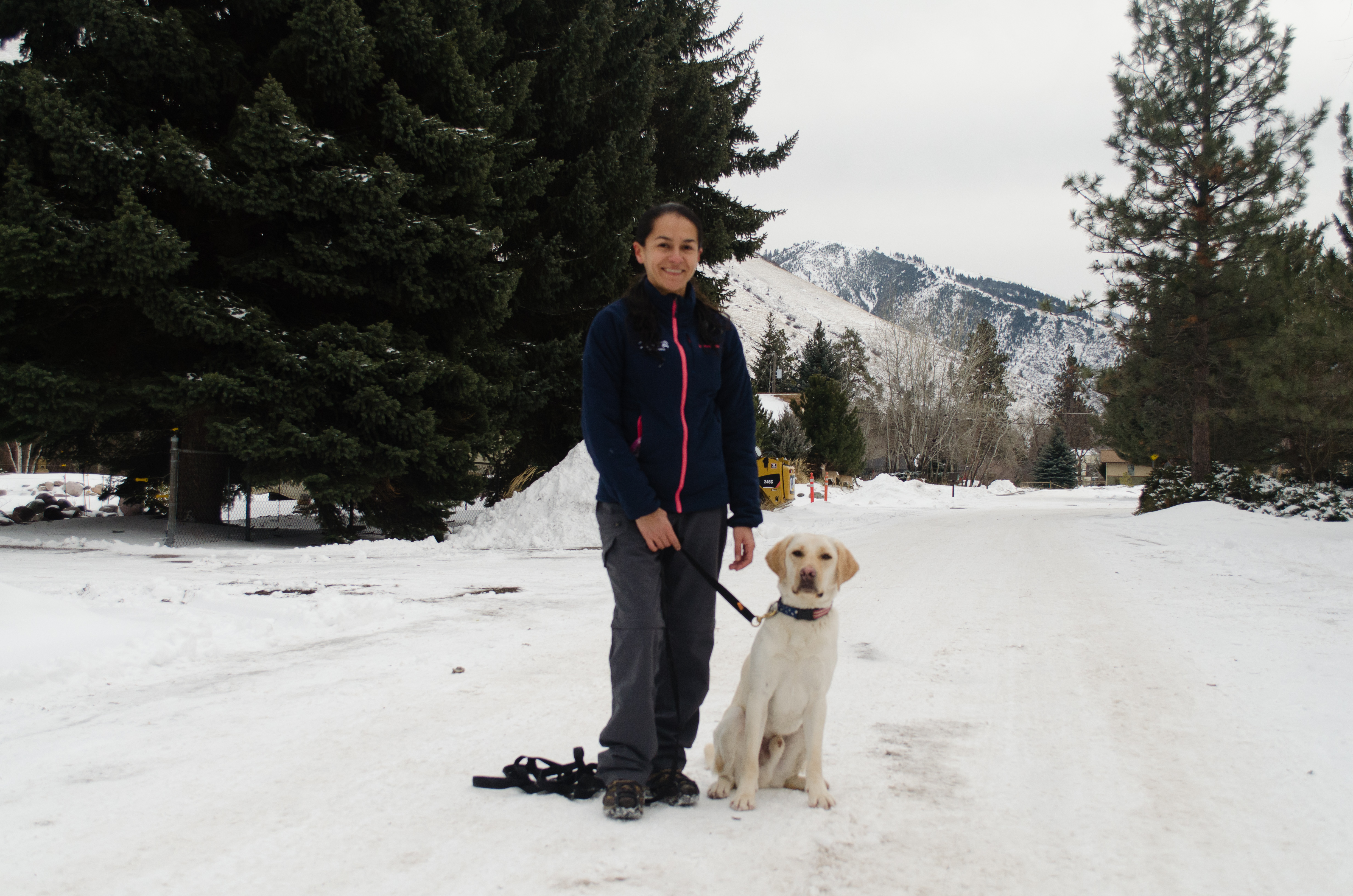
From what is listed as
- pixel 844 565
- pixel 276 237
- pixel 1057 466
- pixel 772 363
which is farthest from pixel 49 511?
pixel 772 363

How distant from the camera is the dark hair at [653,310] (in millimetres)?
3105

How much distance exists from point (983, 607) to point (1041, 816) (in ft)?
16.0

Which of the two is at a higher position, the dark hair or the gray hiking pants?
the dark hair

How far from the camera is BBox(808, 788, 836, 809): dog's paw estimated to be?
3.02 m

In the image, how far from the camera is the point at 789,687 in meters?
2.95

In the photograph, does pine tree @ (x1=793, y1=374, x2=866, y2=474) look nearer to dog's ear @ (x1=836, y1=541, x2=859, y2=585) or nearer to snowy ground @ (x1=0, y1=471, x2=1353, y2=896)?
snowy ground @ (x1=0, y1=471, x2=1353, y2=896)

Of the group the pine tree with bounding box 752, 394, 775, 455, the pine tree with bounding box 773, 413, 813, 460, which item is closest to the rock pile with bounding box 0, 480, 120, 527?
the pine tree with bounding box 752, 394, 775, 455

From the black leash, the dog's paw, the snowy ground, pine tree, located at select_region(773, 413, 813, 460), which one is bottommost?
the snowy ground

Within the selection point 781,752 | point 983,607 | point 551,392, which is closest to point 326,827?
point 781,752

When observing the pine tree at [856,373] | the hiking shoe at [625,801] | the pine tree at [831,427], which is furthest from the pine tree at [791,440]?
the hiking shoe at [625,801]

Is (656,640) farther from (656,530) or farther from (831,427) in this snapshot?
(831,427)

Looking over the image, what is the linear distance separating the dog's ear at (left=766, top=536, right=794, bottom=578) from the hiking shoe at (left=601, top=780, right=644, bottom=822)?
34.7 inches

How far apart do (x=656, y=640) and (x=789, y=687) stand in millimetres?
493

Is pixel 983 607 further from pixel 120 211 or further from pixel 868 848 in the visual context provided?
pixel 120 211
